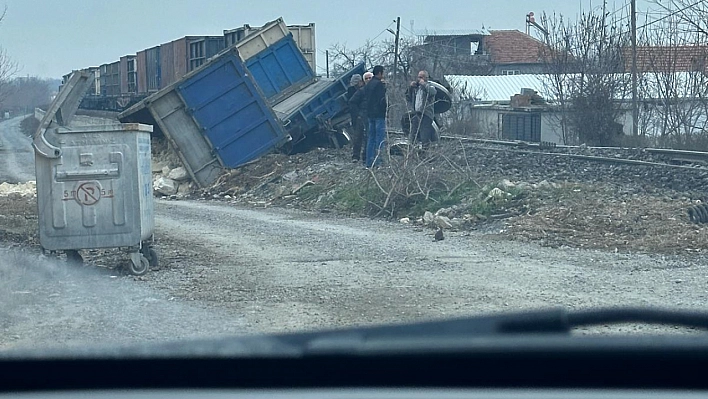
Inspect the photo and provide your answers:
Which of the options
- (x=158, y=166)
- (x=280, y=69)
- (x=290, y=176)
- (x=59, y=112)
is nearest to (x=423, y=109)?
(x=290, y=176)

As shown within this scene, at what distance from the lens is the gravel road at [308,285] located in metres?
6.81

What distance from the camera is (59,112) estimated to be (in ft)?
29.7

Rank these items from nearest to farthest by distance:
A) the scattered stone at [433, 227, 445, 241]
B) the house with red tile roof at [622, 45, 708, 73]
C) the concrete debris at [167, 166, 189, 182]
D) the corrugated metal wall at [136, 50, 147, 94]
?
the scattered stone at [433, 227, 445, 241] → the concrete debris at [167, 166, 189, 182] → the house with red tile roof at [622, 45, 708, 73] → the corrugated metal wall at [136, 50, 147, 94]

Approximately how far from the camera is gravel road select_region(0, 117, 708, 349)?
22.3ft

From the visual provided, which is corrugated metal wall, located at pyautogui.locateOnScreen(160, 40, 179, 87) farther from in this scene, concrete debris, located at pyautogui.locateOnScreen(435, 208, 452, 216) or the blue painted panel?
concrete debris, located at pyautogui.locateOnScreen(435, 208, 452, 216)

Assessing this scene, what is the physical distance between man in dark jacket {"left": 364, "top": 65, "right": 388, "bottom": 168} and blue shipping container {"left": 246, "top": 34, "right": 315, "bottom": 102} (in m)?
5.05

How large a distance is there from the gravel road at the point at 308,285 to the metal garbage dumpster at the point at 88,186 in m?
0.38

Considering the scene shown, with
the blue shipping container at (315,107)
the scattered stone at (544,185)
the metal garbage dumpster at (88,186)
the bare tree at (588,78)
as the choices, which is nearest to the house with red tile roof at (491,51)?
the bare tree at (588,78)

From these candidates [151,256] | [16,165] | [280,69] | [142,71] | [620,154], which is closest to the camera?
[151,256]

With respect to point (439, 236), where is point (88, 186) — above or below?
above

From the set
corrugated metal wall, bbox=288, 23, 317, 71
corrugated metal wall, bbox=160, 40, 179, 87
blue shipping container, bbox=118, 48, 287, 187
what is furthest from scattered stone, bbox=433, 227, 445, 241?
corrugated metal wall, bbox=160, 40, 179, 87

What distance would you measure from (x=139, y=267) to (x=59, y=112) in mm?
1650

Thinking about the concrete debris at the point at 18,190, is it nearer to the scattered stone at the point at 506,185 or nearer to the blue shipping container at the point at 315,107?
the blue shipping container at the point at 315,107

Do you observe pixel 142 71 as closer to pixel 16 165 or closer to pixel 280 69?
pixel 16 165
